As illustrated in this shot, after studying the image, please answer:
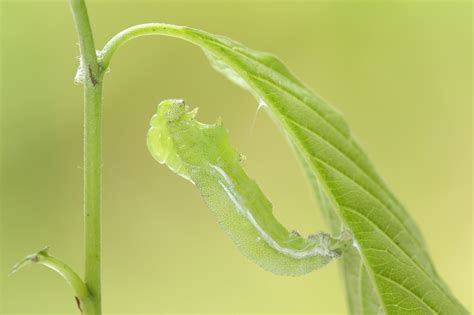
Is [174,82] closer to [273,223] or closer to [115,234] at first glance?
[115,234]

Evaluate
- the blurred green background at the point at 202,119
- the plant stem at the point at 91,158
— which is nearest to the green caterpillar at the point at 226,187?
the plant stem at the point at 91,158

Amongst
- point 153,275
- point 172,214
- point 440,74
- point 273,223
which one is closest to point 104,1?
point 172,214

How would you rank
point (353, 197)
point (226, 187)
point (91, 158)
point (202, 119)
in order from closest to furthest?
point (91, 158), point (353, 197), point (226, 187), point (202, 119)

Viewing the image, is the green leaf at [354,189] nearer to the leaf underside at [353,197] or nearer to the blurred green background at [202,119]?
the leaf underside at [353,197]

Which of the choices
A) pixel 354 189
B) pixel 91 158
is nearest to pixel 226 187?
pixel 354 189

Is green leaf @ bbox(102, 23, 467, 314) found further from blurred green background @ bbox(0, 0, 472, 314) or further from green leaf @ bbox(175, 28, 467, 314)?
blurred green background @ bbox(0, 0, 472, 314)

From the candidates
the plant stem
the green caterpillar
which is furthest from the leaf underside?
the plant stem

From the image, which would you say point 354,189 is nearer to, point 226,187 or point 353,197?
point 353,197
